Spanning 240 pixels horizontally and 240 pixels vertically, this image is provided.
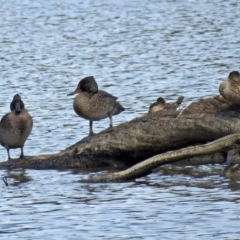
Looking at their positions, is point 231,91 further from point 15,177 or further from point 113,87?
point 113,87

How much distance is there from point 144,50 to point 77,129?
10639 millimetres

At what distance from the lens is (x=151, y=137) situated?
12.8 metres

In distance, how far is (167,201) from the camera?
10969mm

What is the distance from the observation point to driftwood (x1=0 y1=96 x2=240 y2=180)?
12.8 metres

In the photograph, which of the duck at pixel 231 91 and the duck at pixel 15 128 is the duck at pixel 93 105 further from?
the duck at pixel 231 91

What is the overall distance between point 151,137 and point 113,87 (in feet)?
24.9

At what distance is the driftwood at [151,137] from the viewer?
1276 centimetres

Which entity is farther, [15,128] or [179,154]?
[15,128]

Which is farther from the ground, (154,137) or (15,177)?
(154,137)

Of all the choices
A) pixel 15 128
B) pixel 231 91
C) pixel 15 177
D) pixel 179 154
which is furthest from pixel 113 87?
pixel 179 154

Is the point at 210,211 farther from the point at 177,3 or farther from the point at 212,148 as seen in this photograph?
the point at 177,3

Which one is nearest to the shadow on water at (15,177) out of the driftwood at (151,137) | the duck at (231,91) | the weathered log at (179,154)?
the driftwood at (151,137)

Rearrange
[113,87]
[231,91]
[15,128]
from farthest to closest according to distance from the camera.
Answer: [113,87], [15,128], [231,91]

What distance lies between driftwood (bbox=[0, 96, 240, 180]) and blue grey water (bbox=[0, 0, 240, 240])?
0.28 m
